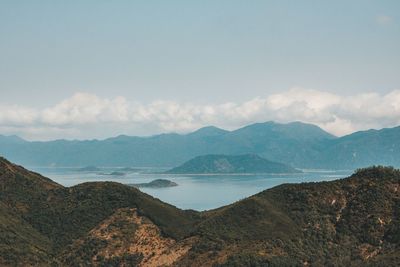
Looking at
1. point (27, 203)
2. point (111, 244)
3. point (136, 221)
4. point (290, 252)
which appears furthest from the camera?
point (27, 203)

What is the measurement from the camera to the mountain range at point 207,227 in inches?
Result: 3600

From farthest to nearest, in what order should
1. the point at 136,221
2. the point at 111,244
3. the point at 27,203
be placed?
the point at 27,203
the point at 136,221
the point at 111,244

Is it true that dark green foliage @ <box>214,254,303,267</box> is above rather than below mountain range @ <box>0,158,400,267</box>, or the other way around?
below

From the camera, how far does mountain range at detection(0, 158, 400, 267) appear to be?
300 feet

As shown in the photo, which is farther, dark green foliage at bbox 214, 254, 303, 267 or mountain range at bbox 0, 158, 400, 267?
mountain range at bbox 0, 158, 400, 267

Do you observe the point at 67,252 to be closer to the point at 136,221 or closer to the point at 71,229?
the point at 71,229

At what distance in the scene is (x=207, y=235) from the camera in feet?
316

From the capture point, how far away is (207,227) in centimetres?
9906

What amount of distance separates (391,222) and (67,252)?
193 feet

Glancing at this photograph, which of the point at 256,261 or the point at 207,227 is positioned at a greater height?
the point at 207,227

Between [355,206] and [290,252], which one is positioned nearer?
[290,252]

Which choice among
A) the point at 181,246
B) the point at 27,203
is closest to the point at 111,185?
the point at 27,203

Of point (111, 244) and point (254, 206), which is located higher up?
point (254, 206)

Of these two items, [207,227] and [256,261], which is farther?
[207,227]
